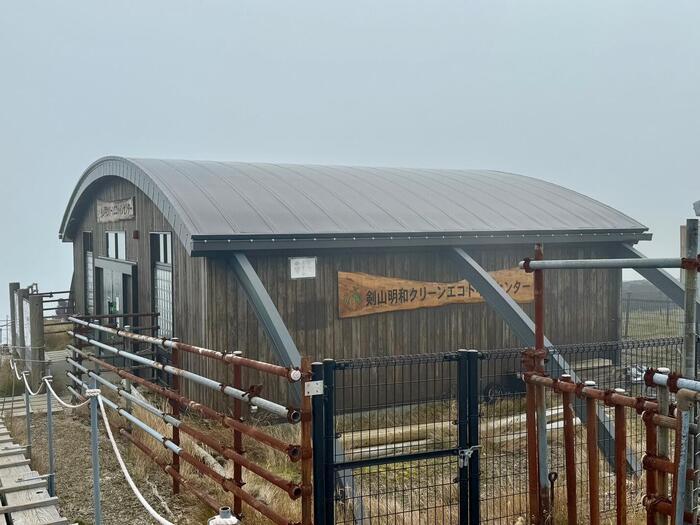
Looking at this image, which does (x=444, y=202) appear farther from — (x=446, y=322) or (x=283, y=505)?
(x=283, y=505)

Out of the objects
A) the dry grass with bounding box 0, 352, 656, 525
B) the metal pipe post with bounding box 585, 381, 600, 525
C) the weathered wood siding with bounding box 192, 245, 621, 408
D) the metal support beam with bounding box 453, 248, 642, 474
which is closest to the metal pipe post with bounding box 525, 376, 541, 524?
the dry grass with bounding box 0, 352, 656, 525

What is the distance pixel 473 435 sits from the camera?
236 inches

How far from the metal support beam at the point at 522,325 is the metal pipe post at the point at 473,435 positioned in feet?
9.39

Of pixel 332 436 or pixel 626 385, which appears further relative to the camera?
pixel 626 385

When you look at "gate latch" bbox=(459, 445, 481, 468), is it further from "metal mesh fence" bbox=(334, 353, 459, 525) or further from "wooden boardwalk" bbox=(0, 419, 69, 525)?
"wooden boardwalk" bbox=(0, 419, 69, 525)

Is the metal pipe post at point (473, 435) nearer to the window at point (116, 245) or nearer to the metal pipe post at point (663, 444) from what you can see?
the metal pipe post at point (663, 444)

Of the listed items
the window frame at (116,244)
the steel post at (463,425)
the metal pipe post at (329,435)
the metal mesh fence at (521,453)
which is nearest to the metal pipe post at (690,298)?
the metal mesh fence at (521,453)

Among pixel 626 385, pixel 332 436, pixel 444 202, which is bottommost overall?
pixel 626 385

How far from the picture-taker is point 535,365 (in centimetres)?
619

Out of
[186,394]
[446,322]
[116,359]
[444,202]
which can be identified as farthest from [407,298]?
[116,359]

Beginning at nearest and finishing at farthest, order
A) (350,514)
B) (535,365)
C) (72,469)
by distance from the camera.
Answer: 1. (535,365)
2. (350,514)
3. (72,469)

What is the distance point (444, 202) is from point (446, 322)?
8.85ft

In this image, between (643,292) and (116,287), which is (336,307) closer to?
(116,287)

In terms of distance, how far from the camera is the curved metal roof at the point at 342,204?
446 inches
